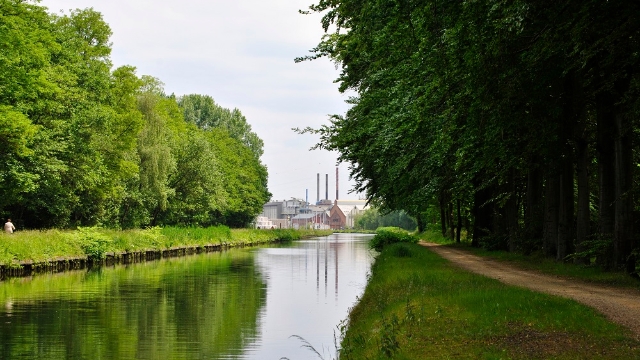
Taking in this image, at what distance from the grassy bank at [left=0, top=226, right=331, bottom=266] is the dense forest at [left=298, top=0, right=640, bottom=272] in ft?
52.0

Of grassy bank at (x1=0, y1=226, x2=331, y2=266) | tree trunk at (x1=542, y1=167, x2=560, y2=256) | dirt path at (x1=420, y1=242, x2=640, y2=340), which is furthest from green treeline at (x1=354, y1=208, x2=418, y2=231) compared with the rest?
dirt path at (x1=420, y1=242, x2=640, y2=340)

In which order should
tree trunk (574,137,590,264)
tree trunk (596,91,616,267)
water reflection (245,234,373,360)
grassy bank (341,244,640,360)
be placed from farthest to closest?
tree trunk (574,137,590,264), tree trunk (596,91,616,267), water reflection (245,234,373,360), grassy bank (341,244,640,360)

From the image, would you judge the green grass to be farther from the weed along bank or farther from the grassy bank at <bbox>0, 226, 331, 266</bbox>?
the grassy bank at <bbox>0, 226, 331, 266</bbox>

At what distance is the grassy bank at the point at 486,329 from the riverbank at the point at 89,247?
21.9 meters

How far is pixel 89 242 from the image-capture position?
4025 centimetres

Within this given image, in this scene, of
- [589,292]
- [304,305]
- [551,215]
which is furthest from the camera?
[551,215]

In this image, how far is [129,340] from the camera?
1641 centimetres

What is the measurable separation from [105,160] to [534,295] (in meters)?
39.8

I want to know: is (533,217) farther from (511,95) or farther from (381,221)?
(381,221)

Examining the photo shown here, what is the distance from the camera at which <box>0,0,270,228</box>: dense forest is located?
116 ft

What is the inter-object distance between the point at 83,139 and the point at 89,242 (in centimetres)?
707

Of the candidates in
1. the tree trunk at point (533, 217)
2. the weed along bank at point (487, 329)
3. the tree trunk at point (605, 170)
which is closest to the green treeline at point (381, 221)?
the tree trunk at point (533, 217)

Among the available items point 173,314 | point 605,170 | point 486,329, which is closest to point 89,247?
point 173,314

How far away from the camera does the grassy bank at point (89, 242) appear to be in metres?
32.5
